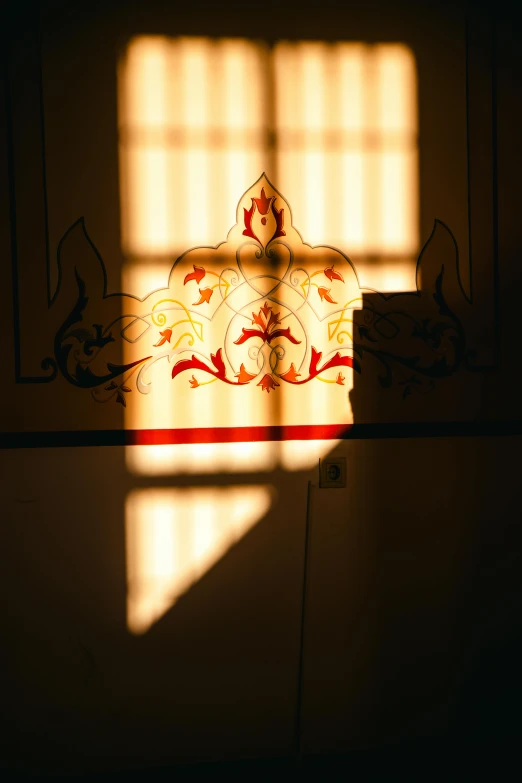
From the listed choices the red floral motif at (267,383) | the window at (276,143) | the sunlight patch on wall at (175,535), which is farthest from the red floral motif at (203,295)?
the sunlight patch on wall at (175,535)

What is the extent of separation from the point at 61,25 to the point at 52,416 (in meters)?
1.15

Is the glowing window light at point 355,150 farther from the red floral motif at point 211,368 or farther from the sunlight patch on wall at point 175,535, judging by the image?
the sunlight patch on wall at point 175,535

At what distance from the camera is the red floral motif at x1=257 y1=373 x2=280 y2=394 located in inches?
67.1

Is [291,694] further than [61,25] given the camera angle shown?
Yes

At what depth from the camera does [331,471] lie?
172 centimetres

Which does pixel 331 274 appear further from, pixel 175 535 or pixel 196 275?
pixel 175 535

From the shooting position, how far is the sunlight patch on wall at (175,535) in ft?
5.53

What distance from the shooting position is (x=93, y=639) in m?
1.67

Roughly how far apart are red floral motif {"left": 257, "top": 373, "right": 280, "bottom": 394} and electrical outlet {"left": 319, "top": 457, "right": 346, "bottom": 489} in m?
0.28

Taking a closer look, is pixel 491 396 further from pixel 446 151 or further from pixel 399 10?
pixel 399 10

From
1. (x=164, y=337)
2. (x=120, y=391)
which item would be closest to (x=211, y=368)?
(x=164, y=337)

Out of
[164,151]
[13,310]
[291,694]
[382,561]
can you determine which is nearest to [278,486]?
[382,561]

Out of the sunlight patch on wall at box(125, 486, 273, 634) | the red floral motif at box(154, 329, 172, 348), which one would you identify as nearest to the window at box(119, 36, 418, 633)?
the sunlight patch on wall at box(125, 486, 273, 634)

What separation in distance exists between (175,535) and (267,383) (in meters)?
0.55
